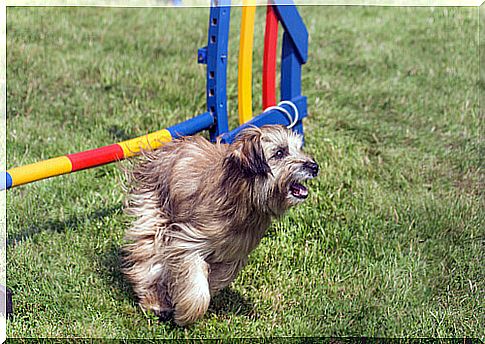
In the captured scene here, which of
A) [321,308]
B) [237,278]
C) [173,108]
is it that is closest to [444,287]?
[321,308]

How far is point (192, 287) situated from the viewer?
4285mm

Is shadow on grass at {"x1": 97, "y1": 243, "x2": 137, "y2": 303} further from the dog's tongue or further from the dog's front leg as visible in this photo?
the dog's tongue

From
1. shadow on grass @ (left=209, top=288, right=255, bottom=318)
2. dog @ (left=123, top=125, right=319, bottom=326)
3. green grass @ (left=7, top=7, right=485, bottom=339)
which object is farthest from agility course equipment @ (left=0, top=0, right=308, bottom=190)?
shadow on grass @ (left=209, top=288, right=255, bottom=318)

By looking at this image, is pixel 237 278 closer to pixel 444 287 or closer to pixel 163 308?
pixel 163 308

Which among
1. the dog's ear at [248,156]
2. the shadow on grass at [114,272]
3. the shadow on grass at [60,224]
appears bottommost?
the shadow on grass at [114,272]

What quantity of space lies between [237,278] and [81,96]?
11.0 feet

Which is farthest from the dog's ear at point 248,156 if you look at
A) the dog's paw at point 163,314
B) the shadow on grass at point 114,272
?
the shadow on grass at point 114,272

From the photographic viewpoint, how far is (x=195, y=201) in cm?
428

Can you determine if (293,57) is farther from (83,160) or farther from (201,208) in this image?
(201,208)

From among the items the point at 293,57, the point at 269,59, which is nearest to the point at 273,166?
the point at 269,59

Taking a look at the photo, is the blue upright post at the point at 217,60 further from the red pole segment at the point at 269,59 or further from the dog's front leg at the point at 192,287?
the dog's front leg at the point at 192,287

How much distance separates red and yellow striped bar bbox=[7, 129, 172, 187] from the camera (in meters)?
4.39

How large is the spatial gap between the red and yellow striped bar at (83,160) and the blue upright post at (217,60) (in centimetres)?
62

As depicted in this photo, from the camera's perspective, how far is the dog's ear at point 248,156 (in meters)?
3.88
